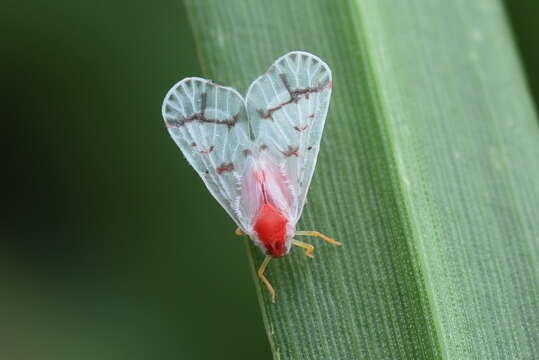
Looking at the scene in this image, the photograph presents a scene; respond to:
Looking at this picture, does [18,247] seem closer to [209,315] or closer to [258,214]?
[209,315]

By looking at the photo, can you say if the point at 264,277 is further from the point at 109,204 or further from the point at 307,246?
the point at 109,204

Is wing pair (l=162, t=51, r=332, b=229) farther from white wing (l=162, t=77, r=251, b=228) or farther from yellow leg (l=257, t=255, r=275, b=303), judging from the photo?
yellow leg (l=257, t=255, r=275, b=303)

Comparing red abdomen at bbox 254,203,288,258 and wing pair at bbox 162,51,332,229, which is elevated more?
wing pair at bbox 162,51,332,229

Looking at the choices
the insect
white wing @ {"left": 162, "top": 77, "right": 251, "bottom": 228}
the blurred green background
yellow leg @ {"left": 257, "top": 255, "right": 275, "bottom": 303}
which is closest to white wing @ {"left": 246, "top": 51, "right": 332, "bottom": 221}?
the insect

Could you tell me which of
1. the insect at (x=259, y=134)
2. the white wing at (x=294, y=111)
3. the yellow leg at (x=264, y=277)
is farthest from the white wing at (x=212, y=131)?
the yellow leg at (x=264, y=277)

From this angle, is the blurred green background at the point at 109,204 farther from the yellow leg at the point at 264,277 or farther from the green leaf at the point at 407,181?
the yellow leg at the point at 264,277
